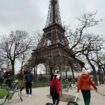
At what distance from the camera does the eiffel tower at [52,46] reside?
89.2 ft

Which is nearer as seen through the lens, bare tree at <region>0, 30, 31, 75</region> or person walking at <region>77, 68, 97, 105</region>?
person walking at <region>77, 68, 97, 105</region>

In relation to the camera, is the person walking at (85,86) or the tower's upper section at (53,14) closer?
the person walking at (85,86)

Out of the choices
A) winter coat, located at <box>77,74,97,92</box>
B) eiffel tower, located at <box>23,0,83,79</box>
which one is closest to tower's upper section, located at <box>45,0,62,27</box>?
eiffel tower, located at <box>23,0,83,79</box>

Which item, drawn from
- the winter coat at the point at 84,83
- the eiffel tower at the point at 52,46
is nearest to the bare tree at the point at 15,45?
the eiffel tower at the point at 52,46

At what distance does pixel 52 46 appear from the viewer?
43875 mm

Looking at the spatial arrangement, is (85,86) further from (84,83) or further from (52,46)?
(52,46)

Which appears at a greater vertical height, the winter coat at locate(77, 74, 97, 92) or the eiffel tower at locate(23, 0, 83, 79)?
the eiffel tower at locate(23, 0, 83, 79)

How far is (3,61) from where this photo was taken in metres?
51.0

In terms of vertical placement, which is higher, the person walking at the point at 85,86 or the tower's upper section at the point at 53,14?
the tower's upper section at the point at 53,14

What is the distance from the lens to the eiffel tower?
27186 millimetres

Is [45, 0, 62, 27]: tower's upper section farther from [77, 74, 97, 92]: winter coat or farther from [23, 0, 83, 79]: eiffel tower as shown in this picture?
[77, 74, 97, 92]: winter coat

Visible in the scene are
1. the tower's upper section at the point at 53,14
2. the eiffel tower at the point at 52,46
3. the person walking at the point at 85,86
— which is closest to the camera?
the person walking at the point at 85,86

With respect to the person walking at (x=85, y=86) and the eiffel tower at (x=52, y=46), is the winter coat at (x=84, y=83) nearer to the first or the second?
the person walking at (x=85, y=86)

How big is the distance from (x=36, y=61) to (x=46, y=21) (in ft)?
61.4
